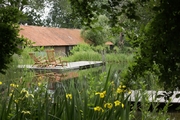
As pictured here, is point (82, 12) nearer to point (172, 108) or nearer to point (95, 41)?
point (172, 108)

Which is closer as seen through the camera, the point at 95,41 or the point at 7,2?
the point at 7,2

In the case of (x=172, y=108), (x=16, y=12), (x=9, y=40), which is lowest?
(x=172, y=108)

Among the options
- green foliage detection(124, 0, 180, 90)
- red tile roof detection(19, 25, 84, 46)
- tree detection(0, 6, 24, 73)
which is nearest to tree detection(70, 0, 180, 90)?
green foliage detection(124, 0, 180, 90)

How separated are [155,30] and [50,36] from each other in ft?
74.8

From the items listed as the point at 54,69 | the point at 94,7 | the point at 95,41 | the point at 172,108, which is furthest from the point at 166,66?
the point at 95,41

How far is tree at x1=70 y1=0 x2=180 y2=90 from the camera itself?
2.86 ft

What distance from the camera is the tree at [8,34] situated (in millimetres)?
1105

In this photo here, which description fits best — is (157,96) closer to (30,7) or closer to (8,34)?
(8,34)

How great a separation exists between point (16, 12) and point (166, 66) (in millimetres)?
593

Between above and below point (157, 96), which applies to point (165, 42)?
above

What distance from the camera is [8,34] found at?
3.68 ft

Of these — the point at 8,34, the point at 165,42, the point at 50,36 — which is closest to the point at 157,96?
the point at 165,42

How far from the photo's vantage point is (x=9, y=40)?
1.12m

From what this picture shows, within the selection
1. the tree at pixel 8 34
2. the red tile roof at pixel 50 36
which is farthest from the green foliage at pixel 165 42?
the red tile roof at pixel 50 36
